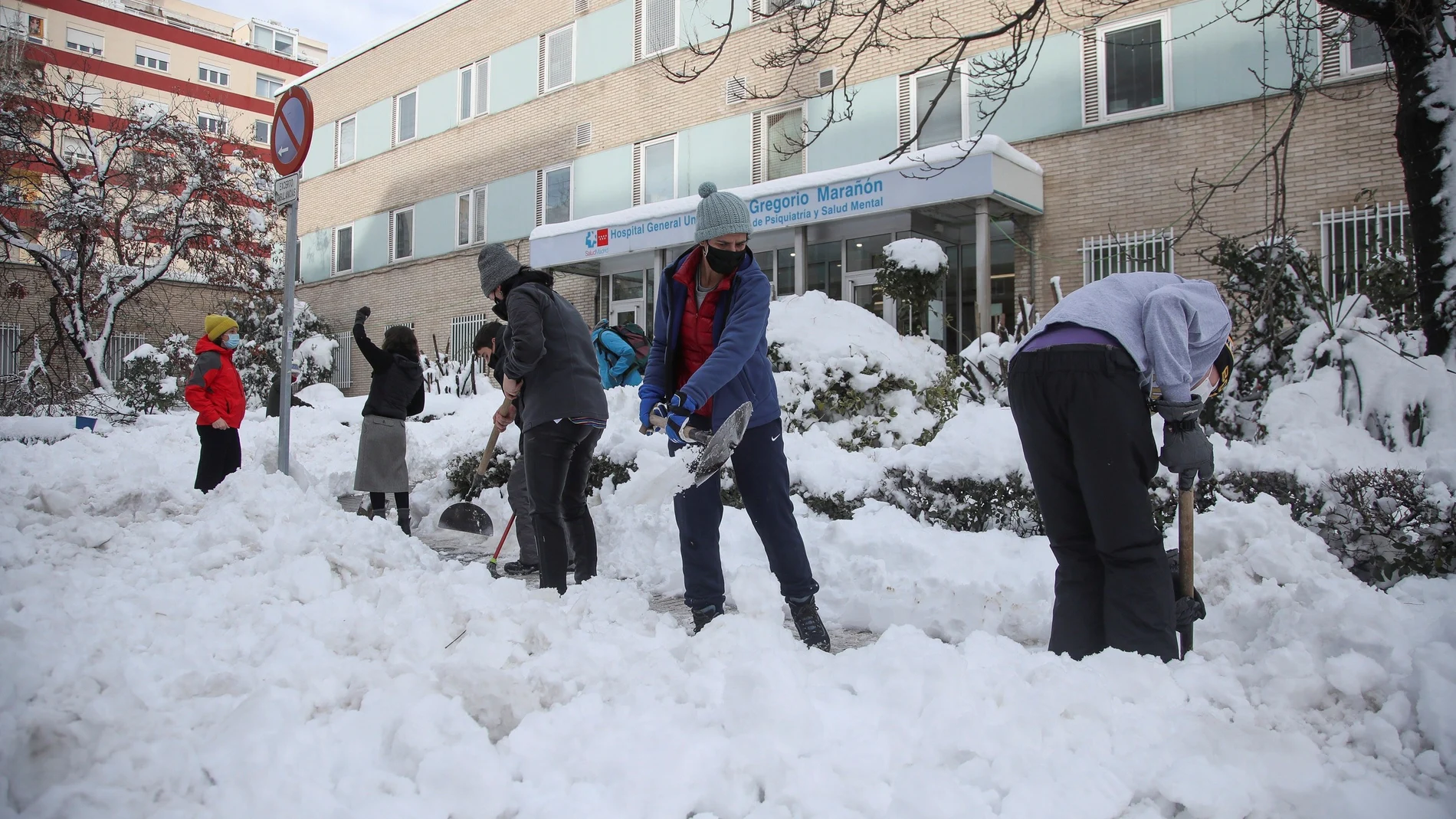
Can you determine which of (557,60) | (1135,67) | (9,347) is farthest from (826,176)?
(9,347)

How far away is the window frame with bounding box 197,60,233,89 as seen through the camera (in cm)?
2897

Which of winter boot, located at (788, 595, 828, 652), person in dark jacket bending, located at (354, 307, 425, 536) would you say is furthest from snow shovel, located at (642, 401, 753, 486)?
person in dark jacket bending, located at (354, 307, 425, 536)

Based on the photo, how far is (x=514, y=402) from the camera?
16.3 feet

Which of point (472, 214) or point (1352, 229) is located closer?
point (1352, 229)

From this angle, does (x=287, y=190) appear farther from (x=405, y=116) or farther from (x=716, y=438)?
(x=405, y=116)

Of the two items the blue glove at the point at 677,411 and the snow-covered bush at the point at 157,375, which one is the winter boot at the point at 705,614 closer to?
the blue glove at the point at 677,411

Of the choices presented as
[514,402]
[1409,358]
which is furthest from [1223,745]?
[1409,358]

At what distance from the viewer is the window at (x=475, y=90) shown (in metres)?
22.0

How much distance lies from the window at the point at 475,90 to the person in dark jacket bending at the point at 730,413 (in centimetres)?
2042

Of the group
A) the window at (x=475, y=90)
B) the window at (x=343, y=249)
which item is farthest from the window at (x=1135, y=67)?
the window at (x=343, y=249)

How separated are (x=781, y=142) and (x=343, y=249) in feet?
50.4

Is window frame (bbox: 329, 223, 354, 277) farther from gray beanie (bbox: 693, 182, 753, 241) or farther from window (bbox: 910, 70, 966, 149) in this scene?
gray beanie (bbox: 693, 182, 753, 241)

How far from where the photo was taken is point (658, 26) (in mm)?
18531

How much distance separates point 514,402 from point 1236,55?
38.8 feet
